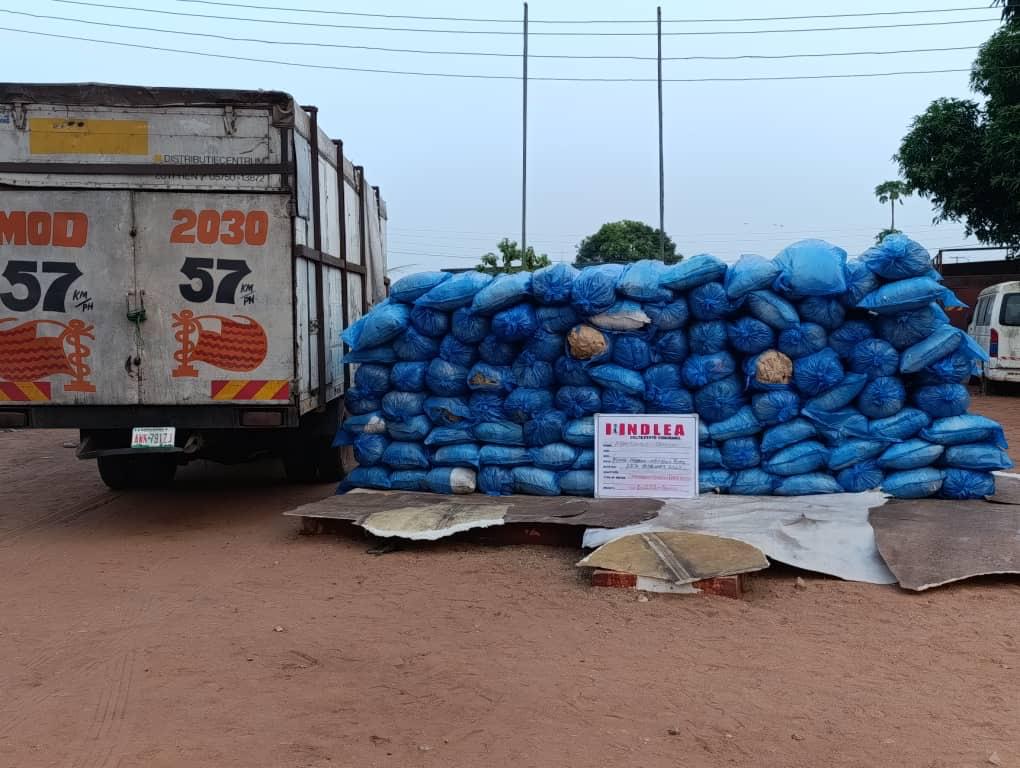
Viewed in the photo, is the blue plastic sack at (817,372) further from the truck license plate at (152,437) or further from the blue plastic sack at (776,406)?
the truck license plate at (152,437)

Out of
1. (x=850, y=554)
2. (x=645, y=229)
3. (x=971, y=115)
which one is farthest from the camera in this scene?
(x=645, y=229)

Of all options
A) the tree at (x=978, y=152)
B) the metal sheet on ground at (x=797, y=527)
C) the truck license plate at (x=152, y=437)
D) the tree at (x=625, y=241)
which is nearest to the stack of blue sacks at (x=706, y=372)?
the metal sheet on ground at (x=797, y=527)

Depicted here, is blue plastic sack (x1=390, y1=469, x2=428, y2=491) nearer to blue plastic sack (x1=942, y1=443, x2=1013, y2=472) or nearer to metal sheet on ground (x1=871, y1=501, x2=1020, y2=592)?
metal sheet on ground (x1=871, y1=501, x2=1020, y2=592)

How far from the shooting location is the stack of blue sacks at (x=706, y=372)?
243 inches

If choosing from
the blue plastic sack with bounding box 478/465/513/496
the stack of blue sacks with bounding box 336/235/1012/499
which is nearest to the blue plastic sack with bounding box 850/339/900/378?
the stack of blue sacks with bounding box 336/235/1012/499

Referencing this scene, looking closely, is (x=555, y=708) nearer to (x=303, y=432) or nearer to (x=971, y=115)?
(x=303, y=432)

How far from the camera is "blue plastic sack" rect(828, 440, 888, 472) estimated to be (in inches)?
244

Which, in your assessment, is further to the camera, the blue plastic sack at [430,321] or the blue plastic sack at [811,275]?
the blue plastic sack at [430,321]

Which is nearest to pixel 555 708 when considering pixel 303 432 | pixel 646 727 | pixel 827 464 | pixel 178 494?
pixel 646 727

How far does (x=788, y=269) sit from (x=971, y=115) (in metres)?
13.8

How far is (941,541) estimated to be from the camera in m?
5.29

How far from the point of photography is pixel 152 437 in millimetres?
6125

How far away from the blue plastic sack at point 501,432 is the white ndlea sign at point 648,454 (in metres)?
0.57

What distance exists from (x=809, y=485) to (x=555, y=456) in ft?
5.73
